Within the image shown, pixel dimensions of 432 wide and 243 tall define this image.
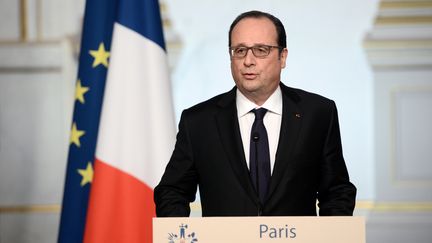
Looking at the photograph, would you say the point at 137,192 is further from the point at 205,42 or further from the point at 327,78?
→ the point at 327,78

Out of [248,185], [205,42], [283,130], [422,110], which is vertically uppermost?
[205,42]

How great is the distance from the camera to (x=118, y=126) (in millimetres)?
3371

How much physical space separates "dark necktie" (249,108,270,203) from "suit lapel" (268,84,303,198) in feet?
0.12

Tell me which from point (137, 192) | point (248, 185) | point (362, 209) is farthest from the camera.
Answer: point (362, 209)

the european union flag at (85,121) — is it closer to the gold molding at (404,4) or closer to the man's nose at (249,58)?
the man's nose at (249,58)

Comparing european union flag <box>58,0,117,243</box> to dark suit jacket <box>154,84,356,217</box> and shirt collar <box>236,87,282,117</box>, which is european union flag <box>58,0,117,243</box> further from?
shirt collar <box>236,87,282,117</box>

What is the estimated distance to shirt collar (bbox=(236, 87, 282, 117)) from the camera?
217 cm

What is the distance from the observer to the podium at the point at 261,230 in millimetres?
1738

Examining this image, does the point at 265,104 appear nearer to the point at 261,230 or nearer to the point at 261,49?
the point at 261,49

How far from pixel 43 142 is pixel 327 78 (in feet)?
6.09

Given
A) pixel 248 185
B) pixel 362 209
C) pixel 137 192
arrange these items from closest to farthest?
pixel 248 185, pixel 137 192, pixel 362 209

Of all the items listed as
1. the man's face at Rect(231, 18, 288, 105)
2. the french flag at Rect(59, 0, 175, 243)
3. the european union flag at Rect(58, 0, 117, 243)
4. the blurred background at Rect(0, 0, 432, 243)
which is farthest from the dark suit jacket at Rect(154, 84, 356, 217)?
the blurred background at Rect(0, 0, 432, 243)

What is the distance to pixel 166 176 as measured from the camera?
2174mm

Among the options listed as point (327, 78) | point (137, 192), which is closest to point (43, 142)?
point (137, 192)
